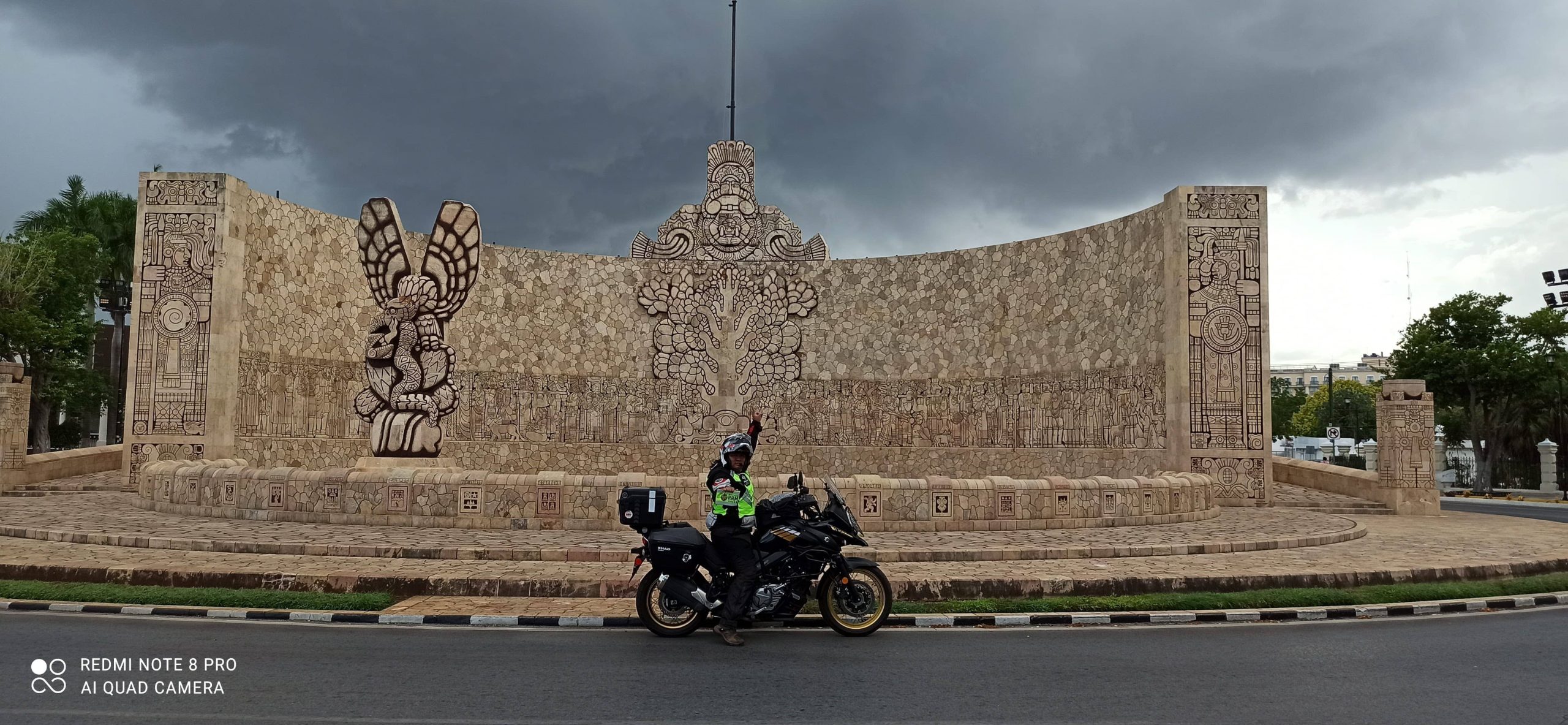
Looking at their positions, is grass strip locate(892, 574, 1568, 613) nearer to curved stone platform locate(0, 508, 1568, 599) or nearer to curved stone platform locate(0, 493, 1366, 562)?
curved stone platform locate(0, 508, 1568, 599)

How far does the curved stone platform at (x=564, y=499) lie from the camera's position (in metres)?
11.7

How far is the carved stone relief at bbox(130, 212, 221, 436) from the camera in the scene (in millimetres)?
18531

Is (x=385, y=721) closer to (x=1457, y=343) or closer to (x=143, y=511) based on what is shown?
(x=143, y=511)

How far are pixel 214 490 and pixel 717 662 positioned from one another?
9.96 metres

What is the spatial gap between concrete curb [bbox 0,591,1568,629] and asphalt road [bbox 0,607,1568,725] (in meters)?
0.20

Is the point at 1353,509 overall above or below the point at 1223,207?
below

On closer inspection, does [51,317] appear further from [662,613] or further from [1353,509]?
[1353,509]

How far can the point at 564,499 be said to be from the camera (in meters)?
11.7

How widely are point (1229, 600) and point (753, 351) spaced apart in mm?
16671

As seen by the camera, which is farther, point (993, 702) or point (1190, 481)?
point (1190, 481)

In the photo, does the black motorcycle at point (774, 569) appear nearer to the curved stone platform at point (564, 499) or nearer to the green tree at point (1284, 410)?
the curved stone platform at point (564, 499)

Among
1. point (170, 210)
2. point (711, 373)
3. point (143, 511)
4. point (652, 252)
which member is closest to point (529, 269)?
point (652, 252)

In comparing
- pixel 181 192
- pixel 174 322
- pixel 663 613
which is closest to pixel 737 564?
pixel 663 613

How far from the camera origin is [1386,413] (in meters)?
17.6
